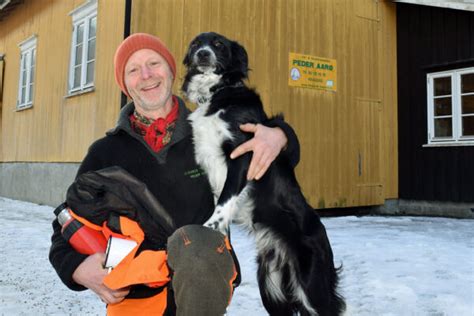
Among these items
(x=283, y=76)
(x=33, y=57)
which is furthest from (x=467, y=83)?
(x=33, y=57)

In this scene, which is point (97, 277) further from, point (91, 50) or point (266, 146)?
→ point (91, 50)

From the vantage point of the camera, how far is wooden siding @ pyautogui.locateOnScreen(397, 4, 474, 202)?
791 cm

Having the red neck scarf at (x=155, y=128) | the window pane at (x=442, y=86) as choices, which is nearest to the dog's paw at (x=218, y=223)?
the red neck scarf at (x=155, y=128)

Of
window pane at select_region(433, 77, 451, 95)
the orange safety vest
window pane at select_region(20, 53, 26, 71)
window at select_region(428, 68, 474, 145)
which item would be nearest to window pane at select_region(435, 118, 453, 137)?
window at select_region(428, 68, 474, 145)

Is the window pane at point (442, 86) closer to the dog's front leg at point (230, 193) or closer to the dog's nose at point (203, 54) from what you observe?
the dog's nose at point (203, 54)

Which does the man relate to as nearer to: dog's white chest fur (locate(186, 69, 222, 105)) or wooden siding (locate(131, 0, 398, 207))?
dog's white chest fur (locate(186, 69, 222, 105))

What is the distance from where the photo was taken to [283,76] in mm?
7574

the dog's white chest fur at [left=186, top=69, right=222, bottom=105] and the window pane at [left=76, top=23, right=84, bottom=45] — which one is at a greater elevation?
the window pane at [left=76, top=23, right=84, bottom=45]

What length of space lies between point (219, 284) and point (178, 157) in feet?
2.76

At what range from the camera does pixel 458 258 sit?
4.49 m

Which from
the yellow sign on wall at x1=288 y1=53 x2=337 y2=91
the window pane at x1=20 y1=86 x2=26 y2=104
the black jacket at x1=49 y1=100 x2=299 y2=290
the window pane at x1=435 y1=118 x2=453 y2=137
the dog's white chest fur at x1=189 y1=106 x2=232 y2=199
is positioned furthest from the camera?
the window pane at x1=20 y1=86 x2=26 y2=104

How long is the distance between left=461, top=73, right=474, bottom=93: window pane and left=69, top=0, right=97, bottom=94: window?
6.81 meters

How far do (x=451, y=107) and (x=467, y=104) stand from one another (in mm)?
275

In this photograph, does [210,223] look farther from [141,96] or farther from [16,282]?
[16,282]
